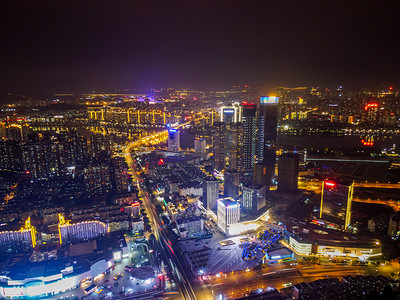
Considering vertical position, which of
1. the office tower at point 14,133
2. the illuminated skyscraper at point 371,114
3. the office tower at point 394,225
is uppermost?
the illuminated skyscraper at point 371,114

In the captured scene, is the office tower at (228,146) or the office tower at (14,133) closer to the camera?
the office tower at (228,146)

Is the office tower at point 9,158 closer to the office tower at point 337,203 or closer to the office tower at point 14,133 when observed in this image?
the office tower at point 14,133

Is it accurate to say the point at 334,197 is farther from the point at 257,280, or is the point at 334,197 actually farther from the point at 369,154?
the point at 369,154

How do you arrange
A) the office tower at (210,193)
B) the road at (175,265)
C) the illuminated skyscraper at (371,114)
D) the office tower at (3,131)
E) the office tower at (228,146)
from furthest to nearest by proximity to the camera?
the illuminated skyscraper at (371,114)
the office tower at (3,131)
the office tower at (228,146)
the office tower at (210,193)
the road at (175,265)

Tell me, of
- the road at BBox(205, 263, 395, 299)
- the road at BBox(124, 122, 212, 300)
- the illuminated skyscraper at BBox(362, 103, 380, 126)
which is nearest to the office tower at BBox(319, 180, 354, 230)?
the road at BBox(205, 263, 395, 299)

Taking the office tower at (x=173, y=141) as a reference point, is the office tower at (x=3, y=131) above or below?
above

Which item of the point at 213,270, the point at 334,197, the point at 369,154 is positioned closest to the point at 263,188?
the point at 334,197

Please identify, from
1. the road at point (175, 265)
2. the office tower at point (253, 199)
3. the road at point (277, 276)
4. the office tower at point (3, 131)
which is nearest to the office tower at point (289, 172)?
the office tower at point (253, 199)

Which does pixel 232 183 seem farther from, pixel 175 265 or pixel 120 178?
pixel 120 178
